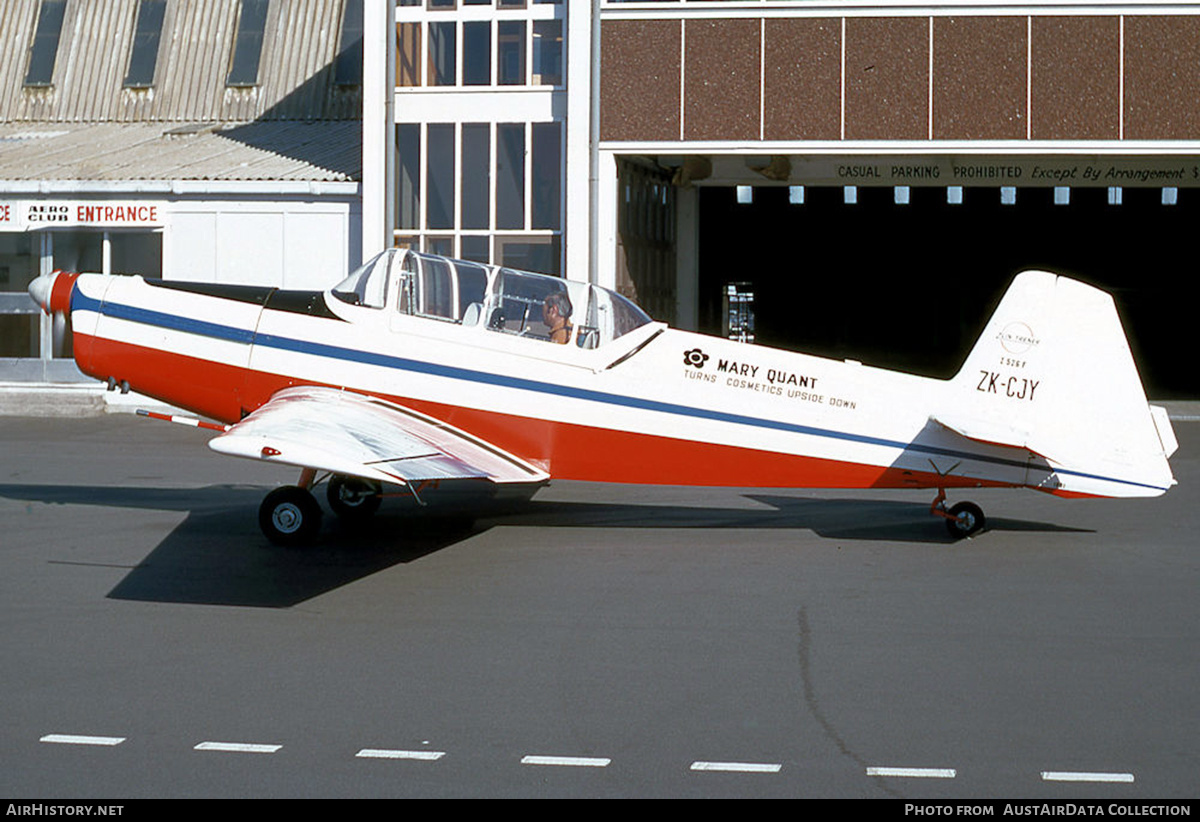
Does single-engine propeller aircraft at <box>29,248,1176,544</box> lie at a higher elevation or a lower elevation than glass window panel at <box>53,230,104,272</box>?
lower

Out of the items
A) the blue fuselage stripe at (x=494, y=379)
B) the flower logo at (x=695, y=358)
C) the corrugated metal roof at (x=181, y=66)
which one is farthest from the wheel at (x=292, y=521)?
the corrugated metal roof at (x=181, y=66)

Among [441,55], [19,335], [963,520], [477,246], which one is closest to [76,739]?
[963,520]

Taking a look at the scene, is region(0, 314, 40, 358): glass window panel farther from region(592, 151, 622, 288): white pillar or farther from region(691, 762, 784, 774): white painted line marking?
region(691, 762, 784, 774): white painted line marking

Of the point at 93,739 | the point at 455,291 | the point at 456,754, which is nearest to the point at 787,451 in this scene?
the point at 455,291

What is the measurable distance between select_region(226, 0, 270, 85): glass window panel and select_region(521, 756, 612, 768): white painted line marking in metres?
24.0

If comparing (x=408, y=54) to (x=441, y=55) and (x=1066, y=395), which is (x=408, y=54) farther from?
(x=1066, y=395)

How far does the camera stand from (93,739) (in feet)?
17.4

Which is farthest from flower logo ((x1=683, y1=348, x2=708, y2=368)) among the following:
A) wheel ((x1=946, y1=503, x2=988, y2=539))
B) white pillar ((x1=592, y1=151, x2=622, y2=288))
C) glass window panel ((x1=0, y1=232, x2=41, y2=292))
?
glass window panel ((x1=0, y1=232, x2=41, y2=292))

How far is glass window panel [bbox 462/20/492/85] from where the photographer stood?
1894 centimetres

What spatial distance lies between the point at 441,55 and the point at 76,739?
50.0 feet

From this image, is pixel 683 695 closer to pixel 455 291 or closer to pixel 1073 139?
pixel 455 291

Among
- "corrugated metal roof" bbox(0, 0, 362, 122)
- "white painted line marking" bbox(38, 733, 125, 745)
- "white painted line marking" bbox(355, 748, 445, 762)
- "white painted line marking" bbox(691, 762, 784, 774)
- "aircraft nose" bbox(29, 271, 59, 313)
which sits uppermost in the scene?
"corrugated metal roof" bbox(0, 0, 362, 122)

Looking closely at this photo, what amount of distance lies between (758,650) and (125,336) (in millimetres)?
6116

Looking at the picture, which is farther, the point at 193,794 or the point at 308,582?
the point at 308,582
